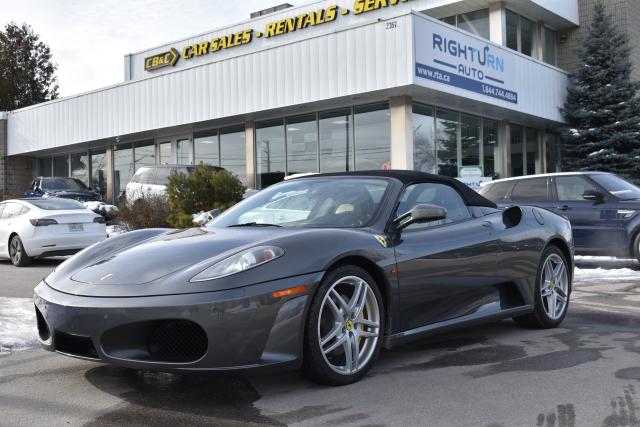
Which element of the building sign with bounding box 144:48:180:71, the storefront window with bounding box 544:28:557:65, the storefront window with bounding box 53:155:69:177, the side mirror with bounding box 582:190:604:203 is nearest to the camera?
the side mirror with bounding box 582:190:604:203

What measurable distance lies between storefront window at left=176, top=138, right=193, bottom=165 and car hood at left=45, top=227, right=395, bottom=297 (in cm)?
1925

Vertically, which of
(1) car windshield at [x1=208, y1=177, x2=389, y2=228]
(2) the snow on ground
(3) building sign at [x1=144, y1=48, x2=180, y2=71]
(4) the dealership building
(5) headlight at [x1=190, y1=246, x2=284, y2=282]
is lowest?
(2) the snow on ground

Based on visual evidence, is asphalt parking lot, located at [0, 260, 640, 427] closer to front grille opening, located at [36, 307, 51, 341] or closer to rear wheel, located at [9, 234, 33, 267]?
front grille opening, located at [36, 307, 51, 341]

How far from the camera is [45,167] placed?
29.6m

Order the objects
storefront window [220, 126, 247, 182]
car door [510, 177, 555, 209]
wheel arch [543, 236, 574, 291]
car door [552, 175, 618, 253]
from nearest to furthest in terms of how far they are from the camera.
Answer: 1. wheel arch [543, 236, 574, 291]
2. car door [552, 175, 618, 253]
3. car door [510, 177, 555, 209]
4. storefront window [220, 126, 247, 182]

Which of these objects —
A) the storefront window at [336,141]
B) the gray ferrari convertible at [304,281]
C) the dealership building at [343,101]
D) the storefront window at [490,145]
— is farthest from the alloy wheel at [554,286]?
the storefront window at [490,145]

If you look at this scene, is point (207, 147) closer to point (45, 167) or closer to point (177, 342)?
point (45, 167)

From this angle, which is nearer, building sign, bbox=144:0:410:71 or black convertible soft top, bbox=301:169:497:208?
black convertible soft top, bbox=301:169:497:208

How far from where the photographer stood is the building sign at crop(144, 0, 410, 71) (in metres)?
22.4

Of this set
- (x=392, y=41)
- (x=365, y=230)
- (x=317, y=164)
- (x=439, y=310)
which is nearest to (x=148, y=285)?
(x=365, y=230)

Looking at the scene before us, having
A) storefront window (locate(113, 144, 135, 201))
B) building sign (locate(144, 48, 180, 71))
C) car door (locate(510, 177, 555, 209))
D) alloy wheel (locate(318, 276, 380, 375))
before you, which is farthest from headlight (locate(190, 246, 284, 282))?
building sign (locate(144, 48, 180, 71))

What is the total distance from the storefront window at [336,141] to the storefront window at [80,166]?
1303 centimetres

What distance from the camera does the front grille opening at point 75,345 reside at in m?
3.36

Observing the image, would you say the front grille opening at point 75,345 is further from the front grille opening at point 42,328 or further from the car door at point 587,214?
the car door at point 587,214
